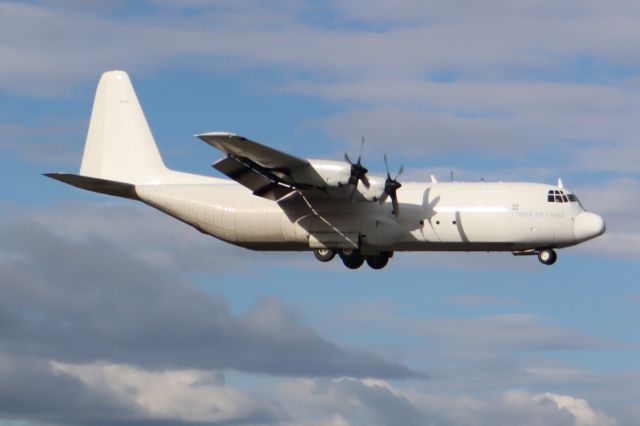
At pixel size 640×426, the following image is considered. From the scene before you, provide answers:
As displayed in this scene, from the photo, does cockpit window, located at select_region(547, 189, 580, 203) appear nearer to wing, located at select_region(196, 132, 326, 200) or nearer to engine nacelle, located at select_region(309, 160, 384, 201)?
engine nacelle, located at select_region(309, 160, 384, 201)

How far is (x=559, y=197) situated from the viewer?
127ft

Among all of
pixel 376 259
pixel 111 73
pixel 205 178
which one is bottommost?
pixel 376 259

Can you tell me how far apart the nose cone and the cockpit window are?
669 millimetres

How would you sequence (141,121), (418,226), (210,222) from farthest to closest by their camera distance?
1. (141,121)
2. (210,222)
3. (418,226)

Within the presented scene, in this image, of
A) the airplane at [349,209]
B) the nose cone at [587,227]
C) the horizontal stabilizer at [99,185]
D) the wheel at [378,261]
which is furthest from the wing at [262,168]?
the nose cone at [587,227]

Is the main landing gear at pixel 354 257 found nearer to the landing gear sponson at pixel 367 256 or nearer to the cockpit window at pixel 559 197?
the landing gear sponson at pixel 367 256

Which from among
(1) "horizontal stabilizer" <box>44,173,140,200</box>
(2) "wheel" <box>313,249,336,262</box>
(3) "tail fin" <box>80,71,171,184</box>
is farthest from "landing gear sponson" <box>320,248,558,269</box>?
(1) "horizontal stabilizer" <box>44,173,140,200</box>

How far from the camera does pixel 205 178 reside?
4356 cm

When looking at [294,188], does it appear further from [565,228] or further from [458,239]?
[565,228]

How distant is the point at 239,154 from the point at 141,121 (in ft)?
34.1

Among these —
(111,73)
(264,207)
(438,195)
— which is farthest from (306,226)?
(111,73)

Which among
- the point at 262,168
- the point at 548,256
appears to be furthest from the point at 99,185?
the point at 548,256

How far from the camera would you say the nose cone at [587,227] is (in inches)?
1510

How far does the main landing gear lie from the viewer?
40.8 m
